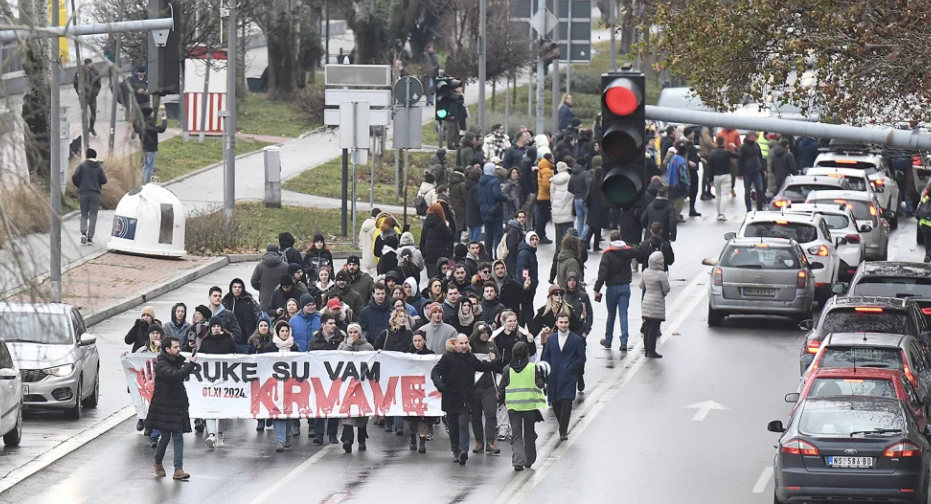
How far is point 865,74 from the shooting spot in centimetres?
2153

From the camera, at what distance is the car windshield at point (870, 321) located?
20609mm

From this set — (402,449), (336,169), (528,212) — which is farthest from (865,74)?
(336,169)

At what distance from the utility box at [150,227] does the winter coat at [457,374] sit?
1300 cm

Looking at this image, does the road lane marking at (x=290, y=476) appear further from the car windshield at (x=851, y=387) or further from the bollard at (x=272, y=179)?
the bollard at (x=272, y=179)

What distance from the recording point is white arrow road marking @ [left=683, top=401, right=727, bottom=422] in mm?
21078

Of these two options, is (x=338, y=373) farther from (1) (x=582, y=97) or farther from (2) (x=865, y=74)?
(1) (x=582, y=97)

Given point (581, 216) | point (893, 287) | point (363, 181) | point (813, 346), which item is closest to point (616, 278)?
point (893, 287)

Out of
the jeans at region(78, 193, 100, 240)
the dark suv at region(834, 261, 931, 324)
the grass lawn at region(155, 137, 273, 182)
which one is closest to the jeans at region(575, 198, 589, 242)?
the jeans at region(78, 193, 100, 240)

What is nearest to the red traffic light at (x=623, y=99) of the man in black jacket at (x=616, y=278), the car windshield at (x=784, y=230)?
the man in black jacket at (x=616, y=278)

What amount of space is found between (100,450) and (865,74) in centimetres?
1018

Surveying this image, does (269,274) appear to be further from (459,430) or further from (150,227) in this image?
(150,227)

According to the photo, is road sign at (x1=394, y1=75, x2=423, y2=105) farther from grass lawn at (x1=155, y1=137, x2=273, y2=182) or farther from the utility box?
grass lawn at (x1=155, y1=137, x2=273, y2=182)

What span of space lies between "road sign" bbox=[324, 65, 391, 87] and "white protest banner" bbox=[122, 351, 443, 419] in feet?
46.2

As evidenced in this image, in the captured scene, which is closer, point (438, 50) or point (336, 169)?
point (336, 169)
